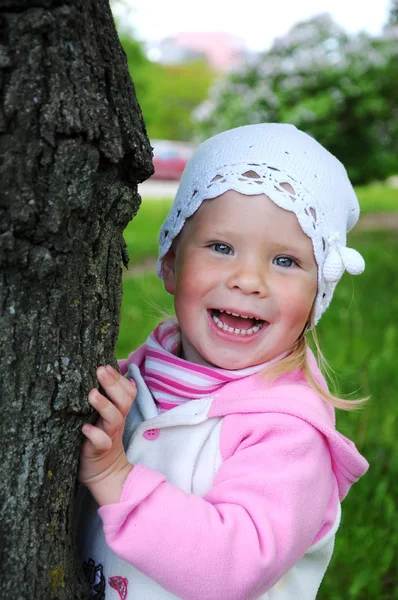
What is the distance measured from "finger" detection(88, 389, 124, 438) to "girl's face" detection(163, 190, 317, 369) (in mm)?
366

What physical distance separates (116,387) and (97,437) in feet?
0.35

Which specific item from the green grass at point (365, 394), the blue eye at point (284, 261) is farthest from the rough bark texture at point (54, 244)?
the green grass at point (365, 394)

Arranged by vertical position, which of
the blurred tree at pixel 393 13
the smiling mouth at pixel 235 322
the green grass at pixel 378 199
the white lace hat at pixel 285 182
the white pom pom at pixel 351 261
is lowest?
the smiling mouth at pixel 235 322

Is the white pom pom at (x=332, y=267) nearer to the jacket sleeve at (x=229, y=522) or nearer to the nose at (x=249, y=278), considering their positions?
the nose at (x=249, y=278)

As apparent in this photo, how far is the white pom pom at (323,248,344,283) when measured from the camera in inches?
72.2

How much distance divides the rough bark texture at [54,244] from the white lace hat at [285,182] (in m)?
0.39

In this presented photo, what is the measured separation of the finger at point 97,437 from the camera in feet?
4.75

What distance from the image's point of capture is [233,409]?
165cm

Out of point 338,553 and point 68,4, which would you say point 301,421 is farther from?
point 338,553

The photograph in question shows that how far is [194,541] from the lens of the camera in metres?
1.45

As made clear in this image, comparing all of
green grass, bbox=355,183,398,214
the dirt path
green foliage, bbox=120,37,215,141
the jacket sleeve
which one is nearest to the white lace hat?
the jacket sleeve

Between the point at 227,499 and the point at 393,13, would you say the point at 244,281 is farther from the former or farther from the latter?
the point at 393,13

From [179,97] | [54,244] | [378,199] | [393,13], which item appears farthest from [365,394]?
[179,97]

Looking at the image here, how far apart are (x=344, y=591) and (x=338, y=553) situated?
0.15 m
